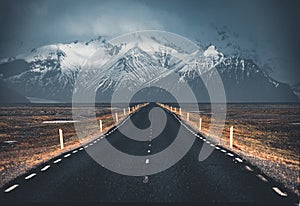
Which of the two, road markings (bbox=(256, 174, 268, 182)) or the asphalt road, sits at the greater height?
the asphalt road

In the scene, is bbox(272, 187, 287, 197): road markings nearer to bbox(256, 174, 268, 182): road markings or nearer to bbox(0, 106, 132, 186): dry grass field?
bbox(256, 174, 268, 182): road markings

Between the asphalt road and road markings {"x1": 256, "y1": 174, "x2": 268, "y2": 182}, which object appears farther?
road markings {"x1": 256, "y1": 174, "x2": 268, "y2": 182}

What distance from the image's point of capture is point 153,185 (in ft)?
31.3

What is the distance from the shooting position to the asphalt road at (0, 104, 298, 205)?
816cm

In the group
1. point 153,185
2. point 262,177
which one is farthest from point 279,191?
point 153,185

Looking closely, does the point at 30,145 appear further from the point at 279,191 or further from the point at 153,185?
the point at 279,191

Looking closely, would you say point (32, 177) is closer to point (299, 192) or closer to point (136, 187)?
point (136, 187)

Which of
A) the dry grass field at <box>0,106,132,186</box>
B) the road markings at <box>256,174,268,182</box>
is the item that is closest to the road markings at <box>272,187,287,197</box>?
the road markings at <box>256,174,268,182</box>

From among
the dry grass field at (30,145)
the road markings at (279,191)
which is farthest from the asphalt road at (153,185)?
the dry grass field at (30,145)

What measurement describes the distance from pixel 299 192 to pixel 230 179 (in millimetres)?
2088

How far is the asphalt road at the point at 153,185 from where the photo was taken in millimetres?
8156

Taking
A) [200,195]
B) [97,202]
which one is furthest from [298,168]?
[97,202]

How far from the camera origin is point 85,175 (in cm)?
1109

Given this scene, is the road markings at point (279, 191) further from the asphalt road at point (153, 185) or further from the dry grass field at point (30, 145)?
the dry grass field at point (30, 145)
